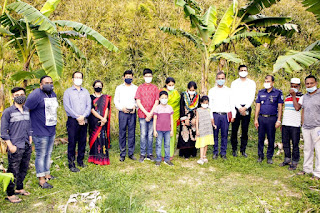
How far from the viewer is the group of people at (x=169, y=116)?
407 centimetres

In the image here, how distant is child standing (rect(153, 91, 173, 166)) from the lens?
4.91m

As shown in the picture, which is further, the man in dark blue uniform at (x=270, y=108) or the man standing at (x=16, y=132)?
the man in dark blue uniform at (x=270, y=108)

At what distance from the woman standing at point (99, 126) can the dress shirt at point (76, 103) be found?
28 centimetres

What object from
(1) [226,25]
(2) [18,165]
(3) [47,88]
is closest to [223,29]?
(1) [226,25]

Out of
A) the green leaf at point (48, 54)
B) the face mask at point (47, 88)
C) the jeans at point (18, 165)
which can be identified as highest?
the green leaf at point (48, 54)

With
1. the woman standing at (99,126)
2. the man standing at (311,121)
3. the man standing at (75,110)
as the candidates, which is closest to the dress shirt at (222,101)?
the man standing at (311,121)

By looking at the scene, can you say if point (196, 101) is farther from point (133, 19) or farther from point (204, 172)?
point (133, 19)

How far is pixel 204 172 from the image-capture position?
4.78 m

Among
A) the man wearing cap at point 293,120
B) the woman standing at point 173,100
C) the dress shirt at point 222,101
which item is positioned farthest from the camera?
the dress shirt at point 222,101

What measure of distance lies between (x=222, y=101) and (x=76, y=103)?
2976mm

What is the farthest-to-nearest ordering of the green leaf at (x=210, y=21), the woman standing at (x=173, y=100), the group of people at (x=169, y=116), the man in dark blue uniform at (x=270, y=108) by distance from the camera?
the green leaf at (x=210, y=21) → the woman standing at (x=173, y=100) → the man in dark blue uniform at (x=270, y=108) → the group of people at (x=169, y=116)

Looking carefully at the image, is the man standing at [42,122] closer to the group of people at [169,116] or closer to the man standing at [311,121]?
the group of people at [169,116]

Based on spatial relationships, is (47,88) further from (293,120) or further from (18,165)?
(293,120)

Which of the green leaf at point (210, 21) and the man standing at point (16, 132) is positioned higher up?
the green leaf at point (210, 21)
